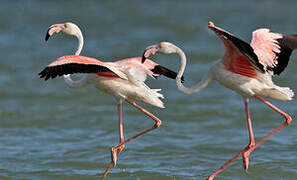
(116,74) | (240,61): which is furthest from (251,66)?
(116,74)

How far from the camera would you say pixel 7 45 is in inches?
801

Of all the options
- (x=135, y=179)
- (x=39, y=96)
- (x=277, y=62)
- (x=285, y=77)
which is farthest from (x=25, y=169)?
(x=285, y=77)

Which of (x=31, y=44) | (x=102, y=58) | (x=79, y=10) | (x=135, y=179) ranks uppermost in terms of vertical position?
(x=79, y=10)

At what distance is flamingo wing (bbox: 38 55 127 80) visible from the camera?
758 cm

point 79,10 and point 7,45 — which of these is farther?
point 79,10

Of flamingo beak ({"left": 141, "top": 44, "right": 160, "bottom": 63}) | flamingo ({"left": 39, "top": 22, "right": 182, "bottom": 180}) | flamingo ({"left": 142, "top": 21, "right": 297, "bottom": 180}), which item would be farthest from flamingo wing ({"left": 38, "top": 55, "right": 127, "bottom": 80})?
flamingo ({"left": 142, "top": 21, "right": 297, "bottom": 180})

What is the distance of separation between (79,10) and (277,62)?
18.6 meters

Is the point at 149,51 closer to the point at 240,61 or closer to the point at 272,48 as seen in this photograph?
the point at 240,61

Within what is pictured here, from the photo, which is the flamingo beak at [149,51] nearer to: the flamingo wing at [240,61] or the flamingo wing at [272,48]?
the flamingo wing at [240,61]

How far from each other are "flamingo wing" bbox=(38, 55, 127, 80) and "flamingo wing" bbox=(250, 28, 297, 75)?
1.77 metres

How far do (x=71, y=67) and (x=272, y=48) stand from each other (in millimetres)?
2396

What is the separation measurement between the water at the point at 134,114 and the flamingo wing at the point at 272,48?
1845mm

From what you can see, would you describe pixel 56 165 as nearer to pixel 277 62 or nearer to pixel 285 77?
pixel 277 62

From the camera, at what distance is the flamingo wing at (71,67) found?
7582 mm
